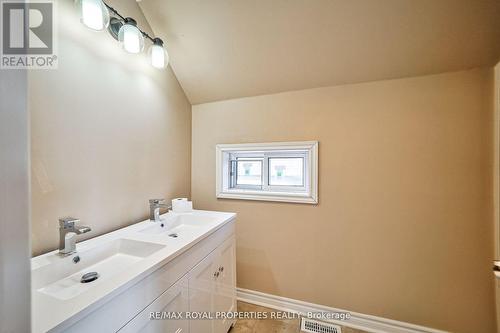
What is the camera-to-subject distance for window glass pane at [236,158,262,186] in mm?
1980

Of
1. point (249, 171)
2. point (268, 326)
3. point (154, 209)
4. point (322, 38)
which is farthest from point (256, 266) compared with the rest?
point (322, 38)

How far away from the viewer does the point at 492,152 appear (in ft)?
4.06

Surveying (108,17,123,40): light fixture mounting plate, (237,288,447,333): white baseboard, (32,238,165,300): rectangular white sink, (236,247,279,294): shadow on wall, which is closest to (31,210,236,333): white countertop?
(32,238,165,300): rectangular white sink

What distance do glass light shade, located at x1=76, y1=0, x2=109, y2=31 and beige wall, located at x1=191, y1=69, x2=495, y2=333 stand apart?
1.09 m

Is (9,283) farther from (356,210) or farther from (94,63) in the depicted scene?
(356,210)

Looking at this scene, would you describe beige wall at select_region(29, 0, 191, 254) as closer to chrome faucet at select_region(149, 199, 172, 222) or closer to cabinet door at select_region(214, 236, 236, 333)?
chrome faucet at select_region(149, 199, 172, 222)

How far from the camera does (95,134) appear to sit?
1.12m

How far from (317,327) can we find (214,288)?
928mm

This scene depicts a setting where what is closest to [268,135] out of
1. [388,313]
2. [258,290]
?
[258,290]

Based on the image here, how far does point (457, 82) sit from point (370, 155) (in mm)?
694

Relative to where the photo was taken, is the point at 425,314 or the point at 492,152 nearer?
the point at 492,152

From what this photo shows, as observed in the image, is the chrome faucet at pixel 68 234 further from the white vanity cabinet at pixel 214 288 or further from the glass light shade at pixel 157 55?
the glass light shade at pixel 157 55

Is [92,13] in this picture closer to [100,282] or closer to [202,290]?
[100,282]

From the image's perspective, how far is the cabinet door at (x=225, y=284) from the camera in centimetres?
129
